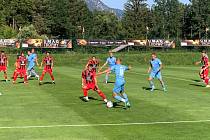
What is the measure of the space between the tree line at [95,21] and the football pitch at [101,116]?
311 feet

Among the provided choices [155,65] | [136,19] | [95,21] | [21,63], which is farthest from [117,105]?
[95,21]

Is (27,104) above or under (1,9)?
under

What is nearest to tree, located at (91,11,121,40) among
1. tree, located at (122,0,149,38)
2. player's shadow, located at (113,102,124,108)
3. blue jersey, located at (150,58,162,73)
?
tree, located at (122,0,149,38)

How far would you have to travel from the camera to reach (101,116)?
1798cm

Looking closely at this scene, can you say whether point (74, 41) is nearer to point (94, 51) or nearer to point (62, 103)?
point (94, 51)

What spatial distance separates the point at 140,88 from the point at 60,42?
43.1m

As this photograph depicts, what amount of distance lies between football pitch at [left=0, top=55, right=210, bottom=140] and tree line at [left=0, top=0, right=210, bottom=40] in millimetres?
94787

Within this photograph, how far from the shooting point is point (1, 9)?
130625 millimetres

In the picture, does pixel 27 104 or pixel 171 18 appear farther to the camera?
pixel 171 18

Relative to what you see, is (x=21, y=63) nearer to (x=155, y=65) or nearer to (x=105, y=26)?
(x=155, y=65)

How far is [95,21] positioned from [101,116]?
13972 centimetres

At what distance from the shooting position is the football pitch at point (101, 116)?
1470 cm

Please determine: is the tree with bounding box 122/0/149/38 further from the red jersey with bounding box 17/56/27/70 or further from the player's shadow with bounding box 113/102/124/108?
the player's shadow with bounding box 113/102/124/108

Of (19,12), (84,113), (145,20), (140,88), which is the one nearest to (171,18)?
(145,20)
